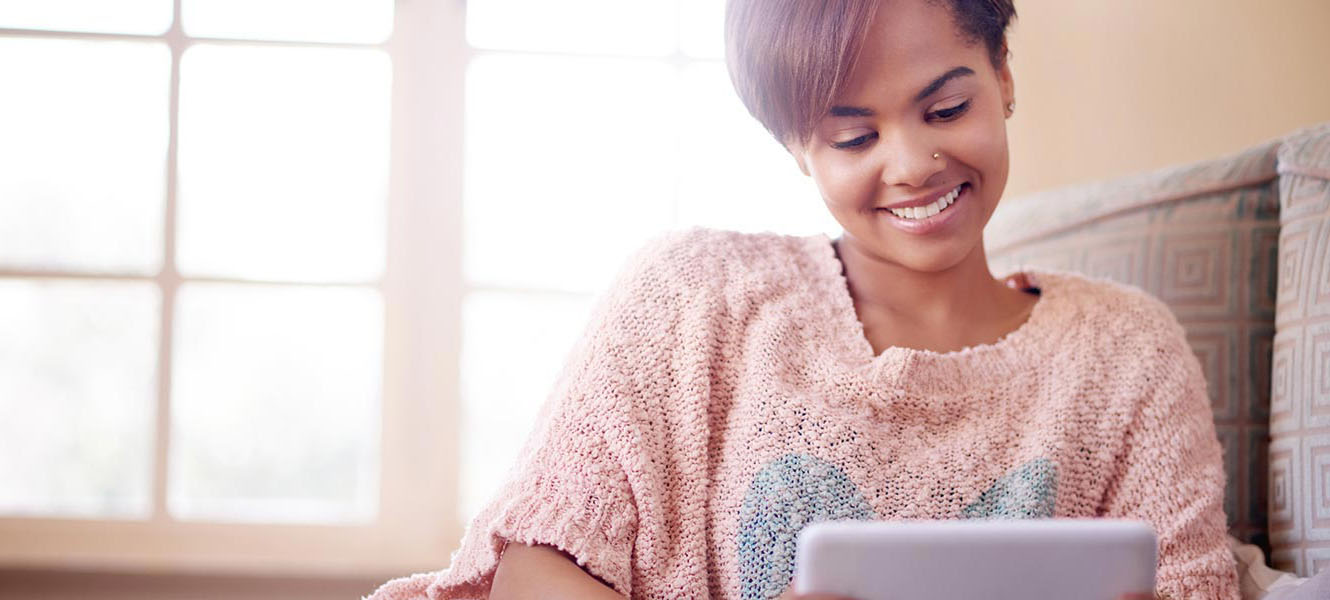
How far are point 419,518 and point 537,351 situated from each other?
0.36 m

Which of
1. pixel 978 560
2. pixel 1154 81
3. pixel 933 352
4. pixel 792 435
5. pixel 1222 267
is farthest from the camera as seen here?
pixel 1154 81

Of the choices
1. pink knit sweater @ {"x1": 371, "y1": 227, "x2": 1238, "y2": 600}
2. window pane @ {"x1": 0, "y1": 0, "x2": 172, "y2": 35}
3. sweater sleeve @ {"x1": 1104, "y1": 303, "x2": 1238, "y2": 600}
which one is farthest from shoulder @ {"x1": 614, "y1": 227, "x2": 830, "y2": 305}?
window pane @ {"x1": 0, "y1": 0, "x2": 172, "y2": 35}

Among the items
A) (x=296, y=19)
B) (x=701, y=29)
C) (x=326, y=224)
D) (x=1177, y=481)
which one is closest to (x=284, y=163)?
(x=326, y=224)

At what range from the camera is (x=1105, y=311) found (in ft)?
4.21

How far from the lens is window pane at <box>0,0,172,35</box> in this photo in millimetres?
2133

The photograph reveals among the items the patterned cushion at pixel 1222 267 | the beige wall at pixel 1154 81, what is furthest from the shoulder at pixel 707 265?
the beige wall at pixel 1154 81

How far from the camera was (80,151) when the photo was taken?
2.14 meters

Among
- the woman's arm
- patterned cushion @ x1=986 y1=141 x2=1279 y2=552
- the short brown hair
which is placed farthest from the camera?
patterned cushion @ x1=986 y1=141 x2=1279 y2=552

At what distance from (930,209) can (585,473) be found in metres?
0.42

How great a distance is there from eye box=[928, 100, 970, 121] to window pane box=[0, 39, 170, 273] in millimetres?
1528

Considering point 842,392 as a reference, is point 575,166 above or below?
above

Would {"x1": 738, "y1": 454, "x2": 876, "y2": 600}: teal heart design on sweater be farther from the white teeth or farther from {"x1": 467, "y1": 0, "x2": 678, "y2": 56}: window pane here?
{"x1": 467, "y1": 0, "x2": 678, "y2": 56}: window pane

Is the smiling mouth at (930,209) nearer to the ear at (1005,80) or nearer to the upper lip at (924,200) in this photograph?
the upper lip at (924,200)

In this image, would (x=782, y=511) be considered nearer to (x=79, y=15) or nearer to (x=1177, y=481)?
(x=1177, y=481)
